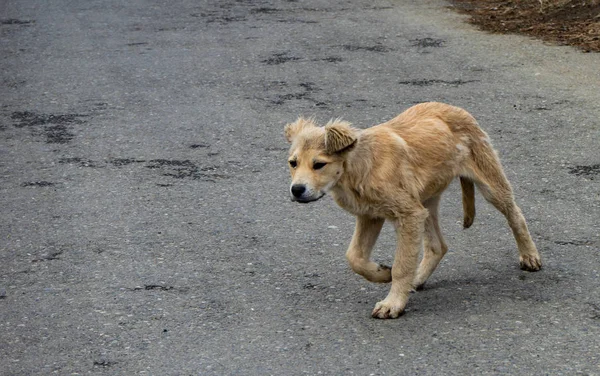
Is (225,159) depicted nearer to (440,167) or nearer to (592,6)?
(440,167)

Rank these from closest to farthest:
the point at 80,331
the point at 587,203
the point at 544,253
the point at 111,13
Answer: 1. the point at 80,331
2. the point at 544,253
3. the point at 587,203
4. the point at 111,13

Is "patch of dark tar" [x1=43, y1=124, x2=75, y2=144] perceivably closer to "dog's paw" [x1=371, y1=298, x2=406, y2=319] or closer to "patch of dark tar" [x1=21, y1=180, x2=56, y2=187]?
"patch of dark tar" [x1=21, y1=180, x2=56, y2=187]

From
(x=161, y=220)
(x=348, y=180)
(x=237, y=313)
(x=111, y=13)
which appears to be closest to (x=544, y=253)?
(x=348, y=180)

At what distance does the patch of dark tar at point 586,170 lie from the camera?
8.27 m

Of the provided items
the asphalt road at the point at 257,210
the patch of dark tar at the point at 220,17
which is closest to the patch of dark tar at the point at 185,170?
the asphalt road at the point at 257,210

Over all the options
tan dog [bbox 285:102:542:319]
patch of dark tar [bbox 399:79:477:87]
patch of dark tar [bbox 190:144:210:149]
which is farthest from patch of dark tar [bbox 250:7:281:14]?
tan dog [bbox 285:102:542:319]

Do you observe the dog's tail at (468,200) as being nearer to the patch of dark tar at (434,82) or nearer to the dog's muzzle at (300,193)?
the dog's muzzle at (300,193)

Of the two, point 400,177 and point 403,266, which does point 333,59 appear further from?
point 403,266

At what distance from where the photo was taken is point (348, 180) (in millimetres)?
5789

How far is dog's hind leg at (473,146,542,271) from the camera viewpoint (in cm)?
643

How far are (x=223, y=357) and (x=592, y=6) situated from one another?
386 inches

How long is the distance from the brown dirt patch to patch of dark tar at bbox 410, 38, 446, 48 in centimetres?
90

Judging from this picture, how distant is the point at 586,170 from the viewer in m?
8.35

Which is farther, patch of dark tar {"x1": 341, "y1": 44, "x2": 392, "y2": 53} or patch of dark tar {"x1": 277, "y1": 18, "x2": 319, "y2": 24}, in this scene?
patch of dark tar {"x1": 277, "y1": 18, "x2": 319, "y2": 24}
